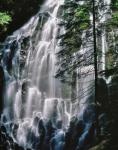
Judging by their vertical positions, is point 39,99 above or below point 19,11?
below

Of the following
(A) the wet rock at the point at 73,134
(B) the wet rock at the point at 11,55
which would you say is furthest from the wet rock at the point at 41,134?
(B) the wet rock at the point at 11,55

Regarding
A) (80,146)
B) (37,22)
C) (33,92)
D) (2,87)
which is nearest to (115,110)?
(80,146)

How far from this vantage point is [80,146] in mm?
24906

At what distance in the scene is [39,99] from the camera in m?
29.7

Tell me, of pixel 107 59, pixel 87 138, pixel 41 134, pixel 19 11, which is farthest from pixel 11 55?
pixel 87 138

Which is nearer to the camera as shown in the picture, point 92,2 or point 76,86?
point 92,2

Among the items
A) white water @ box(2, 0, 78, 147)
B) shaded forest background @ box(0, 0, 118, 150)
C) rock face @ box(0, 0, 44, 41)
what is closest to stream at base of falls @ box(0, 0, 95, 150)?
white water @ box(2, 0, 78, 147)

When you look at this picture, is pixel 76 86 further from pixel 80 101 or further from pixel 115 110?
pixel 115 110

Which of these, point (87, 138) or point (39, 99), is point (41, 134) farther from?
point (87, 138)

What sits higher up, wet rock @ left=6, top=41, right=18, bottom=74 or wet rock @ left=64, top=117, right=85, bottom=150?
wet rock @ left=6, top=41, right=18, bottom=74

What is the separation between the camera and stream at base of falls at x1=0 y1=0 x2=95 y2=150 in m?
26.7

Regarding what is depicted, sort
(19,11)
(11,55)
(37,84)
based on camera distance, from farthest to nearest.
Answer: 1. (19,11)
2. (11,55)
3. (37,84)

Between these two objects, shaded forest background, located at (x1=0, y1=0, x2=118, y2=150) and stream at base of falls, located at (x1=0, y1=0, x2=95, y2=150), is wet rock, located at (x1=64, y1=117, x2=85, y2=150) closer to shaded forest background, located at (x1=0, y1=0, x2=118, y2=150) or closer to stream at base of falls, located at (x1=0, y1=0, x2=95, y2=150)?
stream at base of falls, located at (x1=0, y1=0, x2=95, y2=150)

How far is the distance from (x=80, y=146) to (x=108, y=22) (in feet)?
26.9
